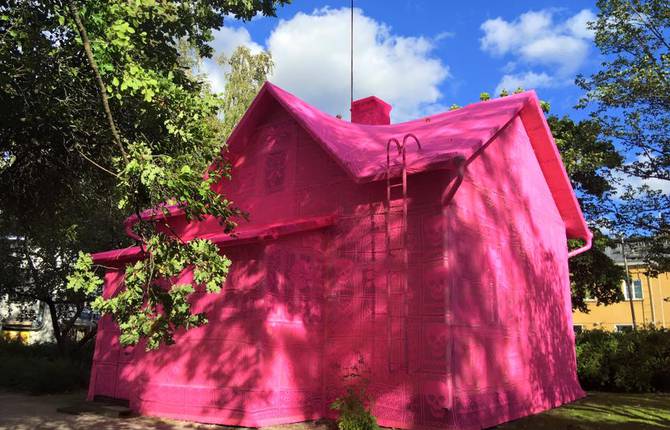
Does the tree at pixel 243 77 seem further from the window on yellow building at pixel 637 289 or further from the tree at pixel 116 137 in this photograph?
the window on yellow building at pixel 637 289

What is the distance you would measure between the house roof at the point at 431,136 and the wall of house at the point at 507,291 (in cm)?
45

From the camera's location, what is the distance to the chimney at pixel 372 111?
46.8 ft

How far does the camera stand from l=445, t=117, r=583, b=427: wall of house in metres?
8.23

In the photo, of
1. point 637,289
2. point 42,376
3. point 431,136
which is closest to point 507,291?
point 431,136

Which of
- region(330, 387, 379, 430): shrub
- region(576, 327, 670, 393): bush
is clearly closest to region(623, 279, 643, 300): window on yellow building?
region(576, 327, 670, 393): bush

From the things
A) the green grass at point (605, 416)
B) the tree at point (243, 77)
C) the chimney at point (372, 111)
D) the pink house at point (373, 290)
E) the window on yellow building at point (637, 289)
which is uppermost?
the tree at point (243, 77)

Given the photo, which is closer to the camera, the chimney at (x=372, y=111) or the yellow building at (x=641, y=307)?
the chimney at (x=372, y=111)

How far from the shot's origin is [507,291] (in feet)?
31.9

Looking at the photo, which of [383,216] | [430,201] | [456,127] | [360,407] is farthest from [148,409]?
[456,127]

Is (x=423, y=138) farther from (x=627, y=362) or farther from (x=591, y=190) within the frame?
(x=591, y=190)

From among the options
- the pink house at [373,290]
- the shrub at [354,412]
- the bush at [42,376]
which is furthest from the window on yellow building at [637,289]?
the bush at [42,376]

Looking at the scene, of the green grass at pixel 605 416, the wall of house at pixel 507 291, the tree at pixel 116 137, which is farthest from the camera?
the green grass at pixel 605 416

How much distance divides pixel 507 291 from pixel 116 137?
24.1ft

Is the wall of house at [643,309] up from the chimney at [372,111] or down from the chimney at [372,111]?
down
